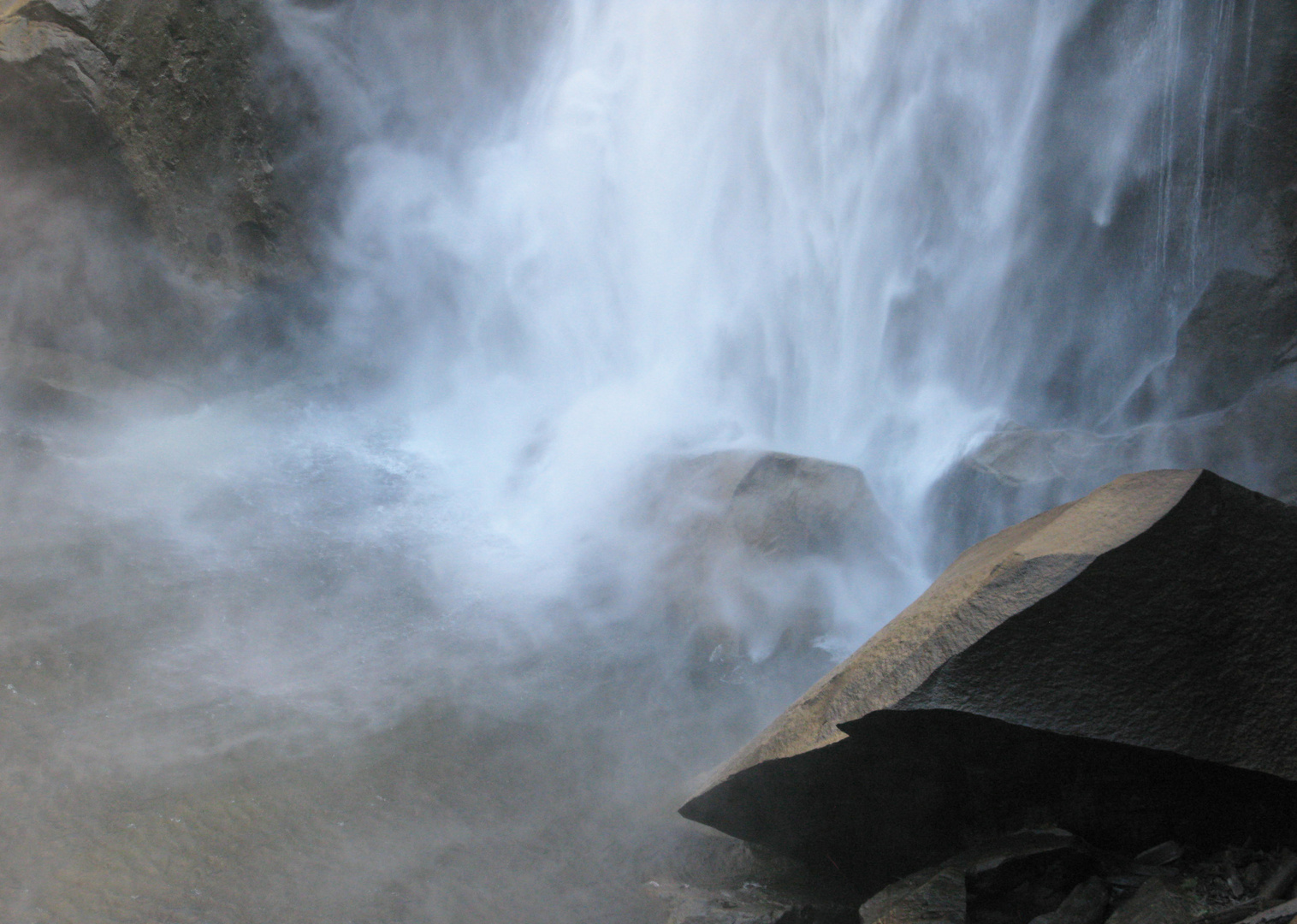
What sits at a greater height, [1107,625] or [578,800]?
[578,800]

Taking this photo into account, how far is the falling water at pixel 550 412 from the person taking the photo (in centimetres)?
451

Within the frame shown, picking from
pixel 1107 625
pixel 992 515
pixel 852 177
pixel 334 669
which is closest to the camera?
pixel 1107 625

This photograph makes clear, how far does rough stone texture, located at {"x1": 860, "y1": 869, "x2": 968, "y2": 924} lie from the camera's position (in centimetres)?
306

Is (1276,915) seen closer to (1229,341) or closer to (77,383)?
(1229,341)

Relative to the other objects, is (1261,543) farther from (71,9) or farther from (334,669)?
(71,9)

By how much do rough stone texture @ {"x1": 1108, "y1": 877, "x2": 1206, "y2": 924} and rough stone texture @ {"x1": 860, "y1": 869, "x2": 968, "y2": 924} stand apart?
511mm

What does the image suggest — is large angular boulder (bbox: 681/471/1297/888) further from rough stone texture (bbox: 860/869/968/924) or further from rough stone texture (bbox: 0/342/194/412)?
rough stone texture (bbox: 0/342/194/412)

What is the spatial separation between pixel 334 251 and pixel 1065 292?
9.03 m

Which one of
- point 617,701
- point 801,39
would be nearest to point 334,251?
point 801,39

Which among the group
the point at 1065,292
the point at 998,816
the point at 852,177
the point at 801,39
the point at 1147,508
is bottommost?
the point at 998,816

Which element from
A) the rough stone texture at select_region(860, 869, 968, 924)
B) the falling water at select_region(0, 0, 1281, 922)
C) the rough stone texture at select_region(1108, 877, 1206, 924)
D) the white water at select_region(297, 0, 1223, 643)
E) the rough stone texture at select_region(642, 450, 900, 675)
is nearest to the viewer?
the rough stone texture at select_region(1108, 877, 1206, 924)

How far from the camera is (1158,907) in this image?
2705mm

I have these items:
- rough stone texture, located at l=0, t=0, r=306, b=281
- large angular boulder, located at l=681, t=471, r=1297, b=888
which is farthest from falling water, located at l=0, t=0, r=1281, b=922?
large angular boulder, located at l=681, t=471, r=1297, b=888

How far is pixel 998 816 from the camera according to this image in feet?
10.9
